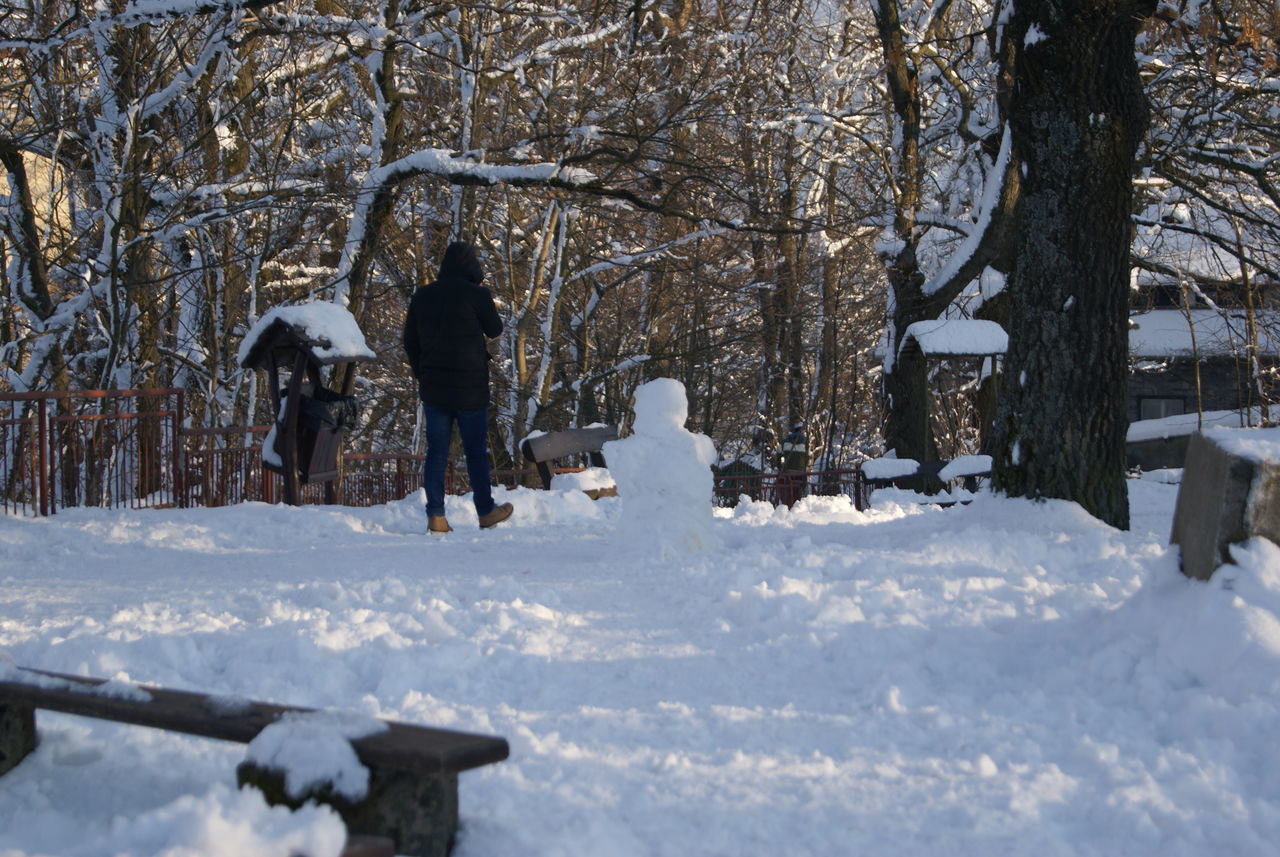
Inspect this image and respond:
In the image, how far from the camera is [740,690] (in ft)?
13.6

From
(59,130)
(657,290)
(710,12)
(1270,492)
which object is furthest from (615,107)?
(1270,492)

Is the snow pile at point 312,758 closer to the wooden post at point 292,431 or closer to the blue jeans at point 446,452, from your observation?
the blue jeans at point 446,452

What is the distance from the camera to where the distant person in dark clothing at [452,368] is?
8875mm

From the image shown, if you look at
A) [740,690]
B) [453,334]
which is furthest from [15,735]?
[453,334]

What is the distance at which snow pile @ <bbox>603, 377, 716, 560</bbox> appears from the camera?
6.96 m

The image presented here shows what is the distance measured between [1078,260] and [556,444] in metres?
6.57

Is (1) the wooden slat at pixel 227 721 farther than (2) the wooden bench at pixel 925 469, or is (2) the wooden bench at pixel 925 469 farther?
(2) the wooden bench at pixel 925 469

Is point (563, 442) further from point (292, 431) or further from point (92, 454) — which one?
point (92, 454)

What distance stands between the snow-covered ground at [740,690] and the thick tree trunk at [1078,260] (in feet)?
1.73

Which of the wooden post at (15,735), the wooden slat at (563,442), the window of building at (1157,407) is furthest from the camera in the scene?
the window of building at (1157,407)

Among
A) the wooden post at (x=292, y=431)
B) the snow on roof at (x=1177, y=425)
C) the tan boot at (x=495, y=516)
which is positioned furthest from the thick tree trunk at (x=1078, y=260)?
the snow on roof at (x=1177, y=425)

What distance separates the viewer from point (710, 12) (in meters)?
21.0

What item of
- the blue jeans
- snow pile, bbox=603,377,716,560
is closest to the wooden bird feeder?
the blue jeans

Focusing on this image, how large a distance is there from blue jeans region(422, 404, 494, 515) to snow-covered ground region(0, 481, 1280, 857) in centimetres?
204
